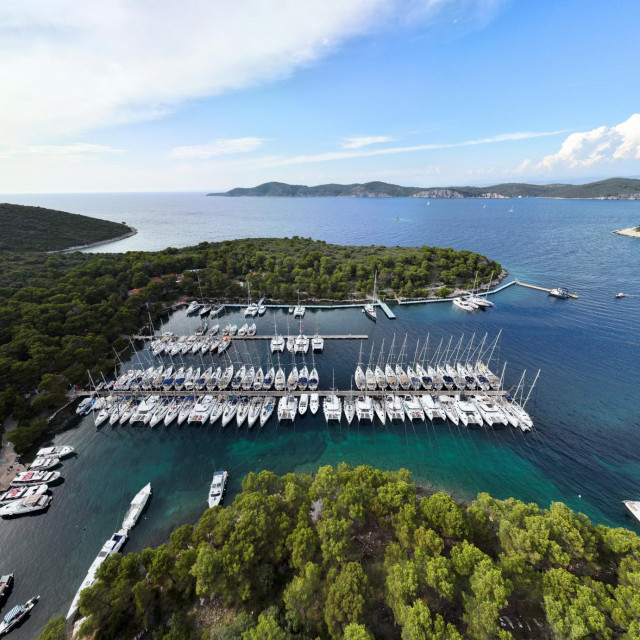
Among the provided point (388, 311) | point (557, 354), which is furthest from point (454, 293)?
point (557, 354)

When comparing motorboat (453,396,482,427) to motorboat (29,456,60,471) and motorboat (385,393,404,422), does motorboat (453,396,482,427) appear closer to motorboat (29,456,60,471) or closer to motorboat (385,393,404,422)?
motorboat (385,393,404,422)

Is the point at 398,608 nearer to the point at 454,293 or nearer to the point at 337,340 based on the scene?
the point at 337,340

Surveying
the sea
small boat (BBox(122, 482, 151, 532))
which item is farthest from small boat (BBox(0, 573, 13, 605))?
small boat (BBox(122, 482, 151, 532))

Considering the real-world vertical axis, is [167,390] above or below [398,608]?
below

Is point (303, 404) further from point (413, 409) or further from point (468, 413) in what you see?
point (468, 413)

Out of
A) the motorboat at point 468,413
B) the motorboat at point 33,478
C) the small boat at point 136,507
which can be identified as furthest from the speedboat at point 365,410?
the motorboat at point 33,478

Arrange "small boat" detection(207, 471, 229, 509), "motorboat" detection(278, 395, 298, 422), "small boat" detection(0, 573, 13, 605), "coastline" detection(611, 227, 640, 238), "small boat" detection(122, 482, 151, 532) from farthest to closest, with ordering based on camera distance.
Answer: "coastline" detection(611, 227, 640, 238) < "motorboat" detection(278, 395, 298, 422) < "small boat" detection(207, 471, 229, 509) < "small boat" detection(122, 482, 151, 532) < "small boat" detection(0, 573, 13, 605)
